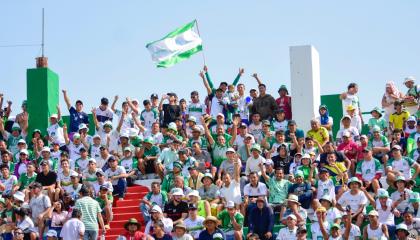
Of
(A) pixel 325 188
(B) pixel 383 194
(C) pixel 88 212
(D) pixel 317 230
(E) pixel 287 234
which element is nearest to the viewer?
(E) pixel 287 234

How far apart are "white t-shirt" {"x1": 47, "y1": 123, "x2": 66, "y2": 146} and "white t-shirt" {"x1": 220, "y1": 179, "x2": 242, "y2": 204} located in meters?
6.36

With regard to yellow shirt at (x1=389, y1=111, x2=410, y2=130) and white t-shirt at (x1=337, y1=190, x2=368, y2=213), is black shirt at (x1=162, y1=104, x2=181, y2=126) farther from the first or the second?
white t-shirt at (x1=337, y1=190, x2=368, y2=213)

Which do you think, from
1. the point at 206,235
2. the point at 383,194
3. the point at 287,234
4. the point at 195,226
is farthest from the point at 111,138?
the point at 383,194

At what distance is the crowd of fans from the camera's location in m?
23.0

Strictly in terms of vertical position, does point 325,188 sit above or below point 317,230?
above

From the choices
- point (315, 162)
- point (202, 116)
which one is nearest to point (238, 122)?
point (202, 116)

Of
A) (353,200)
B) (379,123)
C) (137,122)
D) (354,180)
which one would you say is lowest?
(353,200)

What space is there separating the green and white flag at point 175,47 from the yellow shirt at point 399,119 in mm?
6099

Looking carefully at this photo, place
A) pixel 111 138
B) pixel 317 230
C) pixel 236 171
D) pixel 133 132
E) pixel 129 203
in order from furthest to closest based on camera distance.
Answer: pixel 111 138 → pixel 133 132 → pixel 129 203 → pixel 236 171 → pixel 317 230

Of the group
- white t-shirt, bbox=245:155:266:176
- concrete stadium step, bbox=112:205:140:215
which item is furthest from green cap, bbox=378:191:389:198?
concrete stadium step, bbox=112:205:140:215

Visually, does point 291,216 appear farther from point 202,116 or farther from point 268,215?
point 202,116

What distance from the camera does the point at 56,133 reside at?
96.6ft

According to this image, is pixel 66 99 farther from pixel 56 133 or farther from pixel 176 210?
pixel 176 210

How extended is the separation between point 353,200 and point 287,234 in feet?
5.60
